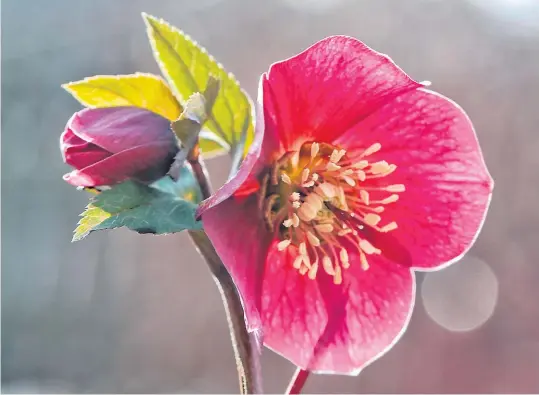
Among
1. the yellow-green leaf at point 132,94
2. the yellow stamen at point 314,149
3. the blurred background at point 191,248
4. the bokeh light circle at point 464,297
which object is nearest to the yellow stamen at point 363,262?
the yellow stamen at point 314,149

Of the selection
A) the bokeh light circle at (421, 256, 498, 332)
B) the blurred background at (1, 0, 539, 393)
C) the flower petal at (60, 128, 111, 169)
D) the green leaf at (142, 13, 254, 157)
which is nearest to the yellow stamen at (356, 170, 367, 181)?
the green leaf at (142, 13, 254, 157)

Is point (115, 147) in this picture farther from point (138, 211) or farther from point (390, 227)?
point (390, 227)

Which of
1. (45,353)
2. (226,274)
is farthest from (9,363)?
(226,274)

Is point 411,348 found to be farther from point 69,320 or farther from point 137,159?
point 137,159

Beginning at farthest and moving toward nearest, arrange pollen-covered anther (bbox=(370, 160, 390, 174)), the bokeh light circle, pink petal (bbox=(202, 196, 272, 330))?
the bokeh light circle < pollen-covered anther (bbox=(370, 160, 390, 174)) < pink petal (bbox=(202, 196, 272, 330))

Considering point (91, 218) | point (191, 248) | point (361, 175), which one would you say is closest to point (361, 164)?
point (361, 175)

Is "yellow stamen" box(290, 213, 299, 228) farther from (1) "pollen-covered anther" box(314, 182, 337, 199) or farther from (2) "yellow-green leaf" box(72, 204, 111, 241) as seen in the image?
(2) "yellow-green leaf" box(72, 204, 111, 241)
